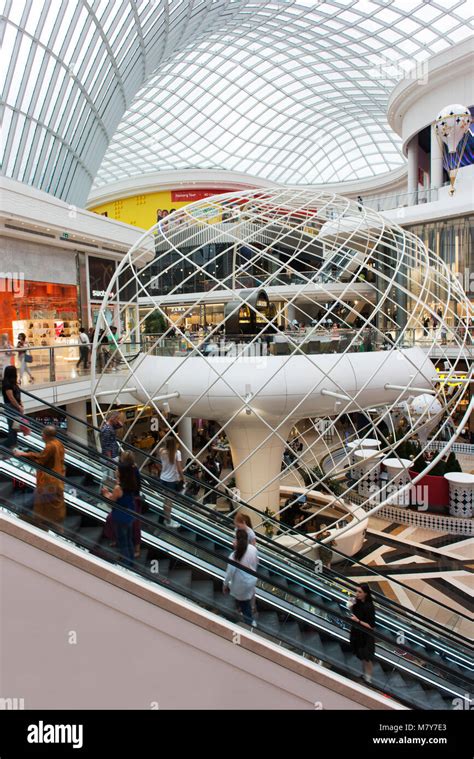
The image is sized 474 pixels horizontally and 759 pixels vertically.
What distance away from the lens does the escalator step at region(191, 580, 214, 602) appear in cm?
449

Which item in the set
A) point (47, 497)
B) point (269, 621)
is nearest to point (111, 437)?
point (47, 497)

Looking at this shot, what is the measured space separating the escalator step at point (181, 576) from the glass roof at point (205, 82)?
19801mm

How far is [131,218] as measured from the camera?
40.2m

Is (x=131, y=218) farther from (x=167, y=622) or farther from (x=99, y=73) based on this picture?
(x=167, y=622)

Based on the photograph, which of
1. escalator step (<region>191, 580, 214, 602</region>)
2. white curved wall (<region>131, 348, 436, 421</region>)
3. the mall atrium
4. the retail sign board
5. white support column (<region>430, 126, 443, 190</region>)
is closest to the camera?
the mall atrium

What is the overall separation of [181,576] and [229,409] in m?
4.64

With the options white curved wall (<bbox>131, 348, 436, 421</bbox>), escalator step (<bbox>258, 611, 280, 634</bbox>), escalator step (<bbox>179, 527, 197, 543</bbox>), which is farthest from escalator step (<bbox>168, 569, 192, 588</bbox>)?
white curved wall (<bbox>131, 348, 436, 421</bbox>)

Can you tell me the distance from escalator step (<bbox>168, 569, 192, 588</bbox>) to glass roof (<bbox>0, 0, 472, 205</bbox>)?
1980cm

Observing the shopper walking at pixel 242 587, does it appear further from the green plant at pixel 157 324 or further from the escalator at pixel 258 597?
the green plant at pixel 157 324

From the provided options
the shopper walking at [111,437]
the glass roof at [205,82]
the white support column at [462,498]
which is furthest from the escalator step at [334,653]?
the glass roof at [205,82]

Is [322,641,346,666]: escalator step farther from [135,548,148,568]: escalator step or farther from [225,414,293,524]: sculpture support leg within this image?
[225,414,293,524]: sculpture support leg

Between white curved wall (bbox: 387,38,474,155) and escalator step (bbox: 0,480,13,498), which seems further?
white curved wall (bbox: 387,38,474,155)

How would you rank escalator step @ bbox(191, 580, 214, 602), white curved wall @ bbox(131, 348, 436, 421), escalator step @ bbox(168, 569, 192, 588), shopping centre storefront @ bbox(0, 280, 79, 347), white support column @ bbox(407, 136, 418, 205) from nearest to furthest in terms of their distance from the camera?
escalator step @ bbox(191, 580, 214, 602)
escalator step @ bbox(168, 569, 192, 588)
white curved wall @ bbox(131, 348, 436, 421)
shopping centre storefront @ bbox(0, 280, 79, 347)
white support column @ bbox(407, 136, 418, 205)
